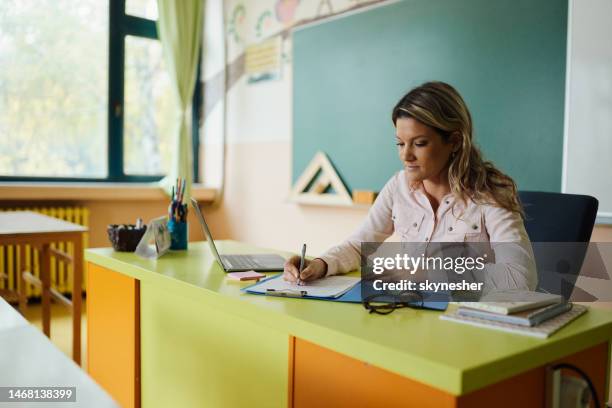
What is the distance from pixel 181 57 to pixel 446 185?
10.7ft

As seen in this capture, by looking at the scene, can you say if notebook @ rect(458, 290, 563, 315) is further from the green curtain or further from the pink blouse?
the green curtain

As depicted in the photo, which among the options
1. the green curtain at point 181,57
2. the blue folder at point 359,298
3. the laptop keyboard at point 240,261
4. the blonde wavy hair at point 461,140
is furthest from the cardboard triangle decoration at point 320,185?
the blue folder at point 359,298

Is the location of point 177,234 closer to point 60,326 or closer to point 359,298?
point 359,298

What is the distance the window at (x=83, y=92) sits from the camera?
3.92m

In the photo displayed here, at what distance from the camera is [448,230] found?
5.20 ft

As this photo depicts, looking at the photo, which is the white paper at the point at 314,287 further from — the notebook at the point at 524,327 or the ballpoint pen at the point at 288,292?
the notebook at the point at 524,327

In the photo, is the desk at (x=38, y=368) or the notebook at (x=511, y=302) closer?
the desk at (x=38, y=368)

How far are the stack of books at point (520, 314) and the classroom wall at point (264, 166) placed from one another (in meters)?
2.26

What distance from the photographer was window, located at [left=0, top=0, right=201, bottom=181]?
3924mm

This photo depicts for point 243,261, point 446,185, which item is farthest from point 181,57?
point 446,185

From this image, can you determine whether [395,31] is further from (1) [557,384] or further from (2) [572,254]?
(1) [557,384]

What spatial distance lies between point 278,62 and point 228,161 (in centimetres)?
96

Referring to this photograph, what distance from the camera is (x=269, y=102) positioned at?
404 centimetres

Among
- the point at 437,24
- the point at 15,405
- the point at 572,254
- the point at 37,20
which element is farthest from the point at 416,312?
the point at 37,20
